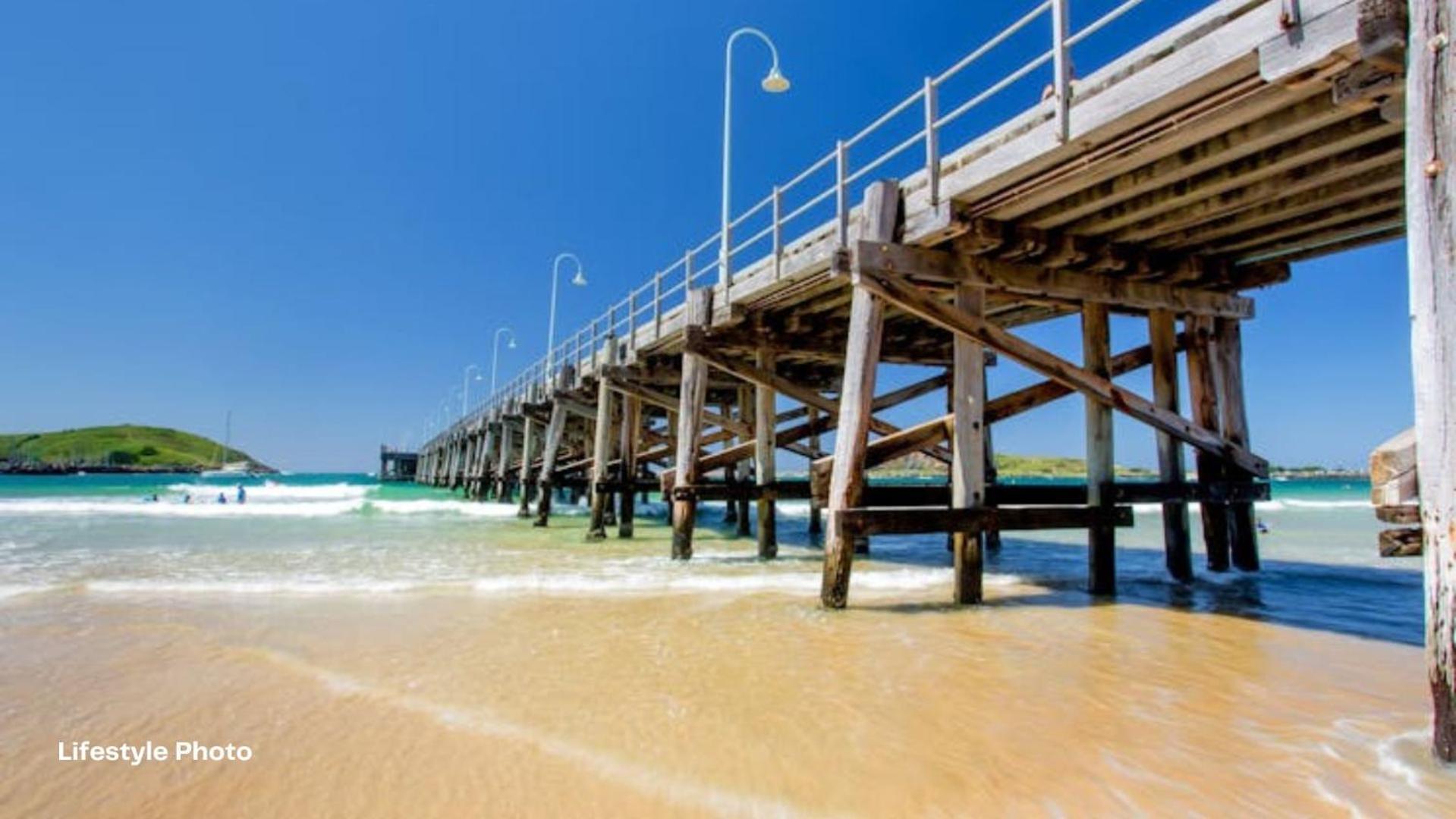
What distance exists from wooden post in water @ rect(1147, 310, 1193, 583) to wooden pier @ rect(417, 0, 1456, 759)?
3 centimetres

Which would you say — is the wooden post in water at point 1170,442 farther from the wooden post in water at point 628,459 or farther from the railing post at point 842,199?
the wooden post in water at point 628,459

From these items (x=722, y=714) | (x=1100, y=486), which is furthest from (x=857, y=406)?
(x=722, y=714)

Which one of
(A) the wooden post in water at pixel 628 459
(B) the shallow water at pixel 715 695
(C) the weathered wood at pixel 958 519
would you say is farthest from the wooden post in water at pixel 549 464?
(C) the weathered wood at pixel 958 519

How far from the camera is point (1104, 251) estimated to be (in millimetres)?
8172

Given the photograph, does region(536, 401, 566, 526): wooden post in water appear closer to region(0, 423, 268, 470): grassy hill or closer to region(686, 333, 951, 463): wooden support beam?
region(686, 333, 951, 463): wooden support beam

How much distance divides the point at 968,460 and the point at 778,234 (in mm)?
4323

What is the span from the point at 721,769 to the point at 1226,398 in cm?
865

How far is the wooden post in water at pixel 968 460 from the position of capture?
7547mm

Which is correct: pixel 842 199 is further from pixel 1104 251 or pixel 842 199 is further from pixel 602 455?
pixel 602 455

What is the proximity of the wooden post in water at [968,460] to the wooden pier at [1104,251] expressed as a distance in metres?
0.02

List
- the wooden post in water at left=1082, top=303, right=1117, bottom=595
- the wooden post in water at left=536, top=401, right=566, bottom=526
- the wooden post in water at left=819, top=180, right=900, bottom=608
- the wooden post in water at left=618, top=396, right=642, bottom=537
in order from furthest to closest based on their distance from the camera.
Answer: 1. the wooden post in water at left=536, top=401, right=566, bottom=526
2. the wooden post in water at left=618, top=396, right=642, bottom=537
3. the wooden post in water at left=1082, top=303, right=1117, bottom=595
4. the wooden post in water at left=819, top=180, right=900, bottom=608

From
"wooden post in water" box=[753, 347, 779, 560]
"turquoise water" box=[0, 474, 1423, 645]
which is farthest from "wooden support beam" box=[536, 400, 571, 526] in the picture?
"wooden post in water" box=[753, 347, 779, 560]

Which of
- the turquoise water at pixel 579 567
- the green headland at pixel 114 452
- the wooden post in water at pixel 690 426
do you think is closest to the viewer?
the turquoise water at pixel 579 567

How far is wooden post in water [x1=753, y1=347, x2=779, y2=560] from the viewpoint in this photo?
1245cm
